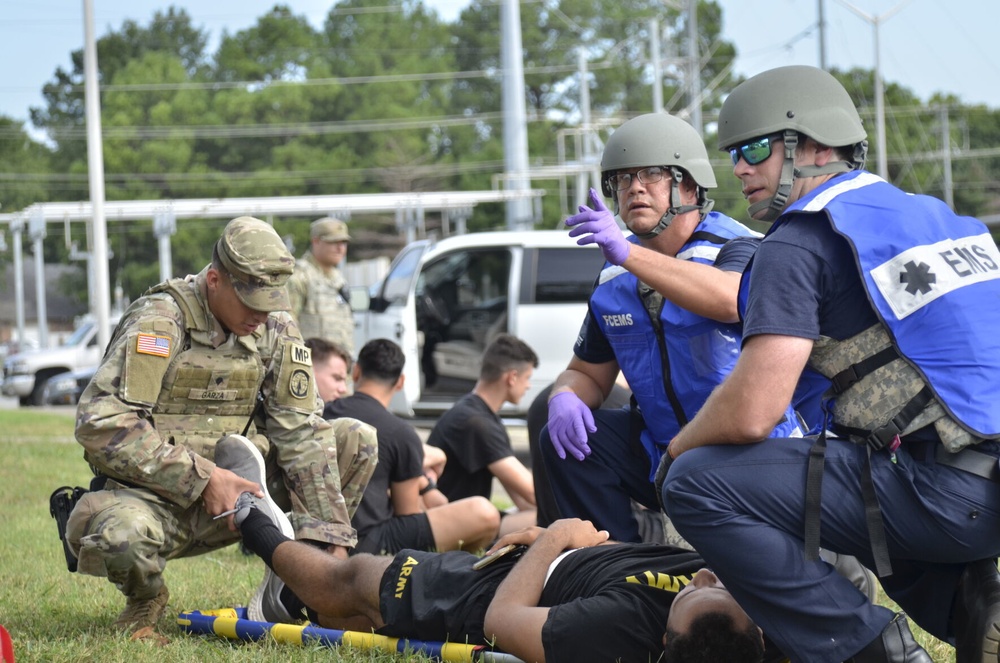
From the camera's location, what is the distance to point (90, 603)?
16.2 ft

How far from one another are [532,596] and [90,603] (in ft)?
6.76

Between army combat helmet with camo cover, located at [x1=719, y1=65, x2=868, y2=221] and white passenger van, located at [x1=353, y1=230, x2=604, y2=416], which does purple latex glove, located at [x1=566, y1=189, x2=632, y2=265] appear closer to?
army combat helmet with camo cover, located at [x1=719, y1=65, x2=868, y2=221]

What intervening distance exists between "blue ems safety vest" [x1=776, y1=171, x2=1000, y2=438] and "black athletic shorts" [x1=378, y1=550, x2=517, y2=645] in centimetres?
164

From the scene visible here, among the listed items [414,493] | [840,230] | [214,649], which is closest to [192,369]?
[214,649]

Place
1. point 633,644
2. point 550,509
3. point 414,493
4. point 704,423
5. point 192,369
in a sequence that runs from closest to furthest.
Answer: point 704,423 < point 633,644 < point 192,369 < point 550,509 < point 414,493

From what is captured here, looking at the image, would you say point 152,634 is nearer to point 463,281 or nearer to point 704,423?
point 704,423

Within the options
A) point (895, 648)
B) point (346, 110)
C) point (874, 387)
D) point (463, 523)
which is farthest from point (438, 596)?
point (346, 110)

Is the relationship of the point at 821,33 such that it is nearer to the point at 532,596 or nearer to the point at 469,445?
the point at 469,445

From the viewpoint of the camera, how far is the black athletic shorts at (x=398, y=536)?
5809mm

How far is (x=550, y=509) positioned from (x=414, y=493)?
31.7 inches

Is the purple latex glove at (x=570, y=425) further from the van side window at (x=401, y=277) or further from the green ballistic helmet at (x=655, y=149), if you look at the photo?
the van side window at (x=401, y=277)

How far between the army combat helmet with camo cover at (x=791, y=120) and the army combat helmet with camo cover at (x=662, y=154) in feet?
4.13

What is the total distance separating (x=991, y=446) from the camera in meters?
3.15

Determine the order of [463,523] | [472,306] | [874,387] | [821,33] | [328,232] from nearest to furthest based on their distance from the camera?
[874,387] < [463,523] < [328,232] < [472,306] < [821,33]
